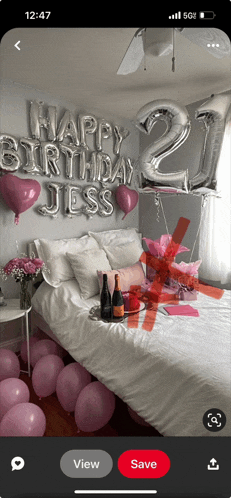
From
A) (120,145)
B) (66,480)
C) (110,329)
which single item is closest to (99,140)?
(120,145)

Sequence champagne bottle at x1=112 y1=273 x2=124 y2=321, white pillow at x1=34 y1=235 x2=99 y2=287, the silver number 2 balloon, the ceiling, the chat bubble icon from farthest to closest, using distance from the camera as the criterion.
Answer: white pillow at x1=34 y1=235 x2=99 y2=287
champagne bottle at x1=112 y1=273 x2=124 y2=321
the ceiling
the silver number 2 balloon
the chat bubble icon

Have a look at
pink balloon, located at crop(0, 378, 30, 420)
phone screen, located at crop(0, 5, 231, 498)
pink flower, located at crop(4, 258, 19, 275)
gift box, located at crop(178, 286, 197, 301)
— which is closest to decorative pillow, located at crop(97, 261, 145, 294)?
phone screen, located at crop(0, 5, 231, 498)

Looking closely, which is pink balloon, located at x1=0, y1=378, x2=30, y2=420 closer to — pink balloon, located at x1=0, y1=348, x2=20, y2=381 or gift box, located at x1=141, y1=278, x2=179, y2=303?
pink balloon, located at x1=0, y1=348, x2=20, y2=381

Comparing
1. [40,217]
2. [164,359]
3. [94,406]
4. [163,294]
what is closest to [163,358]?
[164,359]

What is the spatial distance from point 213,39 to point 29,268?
122 cm

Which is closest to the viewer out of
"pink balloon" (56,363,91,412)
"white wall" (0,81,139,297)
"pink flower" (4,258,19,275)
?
"white wall" (0,81,139,297)

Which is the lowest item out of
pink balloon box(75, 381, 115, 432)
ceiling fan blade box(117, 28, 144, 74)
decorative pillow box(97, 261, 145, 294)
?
pink balloon box(75, 381, 115, 432)

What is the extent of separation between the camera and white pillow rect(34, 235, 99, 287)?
1498 millimetres

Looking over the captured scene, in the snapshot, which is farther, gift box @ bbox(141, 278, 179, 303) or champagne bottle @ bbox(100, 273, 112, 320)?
gift box @ bbox(141, 278, 179, 303)

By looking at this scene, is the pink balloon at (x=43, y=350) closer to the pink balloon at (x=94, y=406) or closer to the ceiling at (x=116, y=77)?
the pink balloon at (x=94, y=406)

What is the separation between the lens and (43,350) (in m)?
1.28

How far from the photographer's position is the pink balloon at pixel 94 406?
873mm

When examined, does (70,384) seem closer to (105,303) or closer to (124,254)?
(105,303)

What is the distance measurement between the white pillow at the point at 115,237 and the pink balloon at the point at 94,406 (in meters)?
0.95
